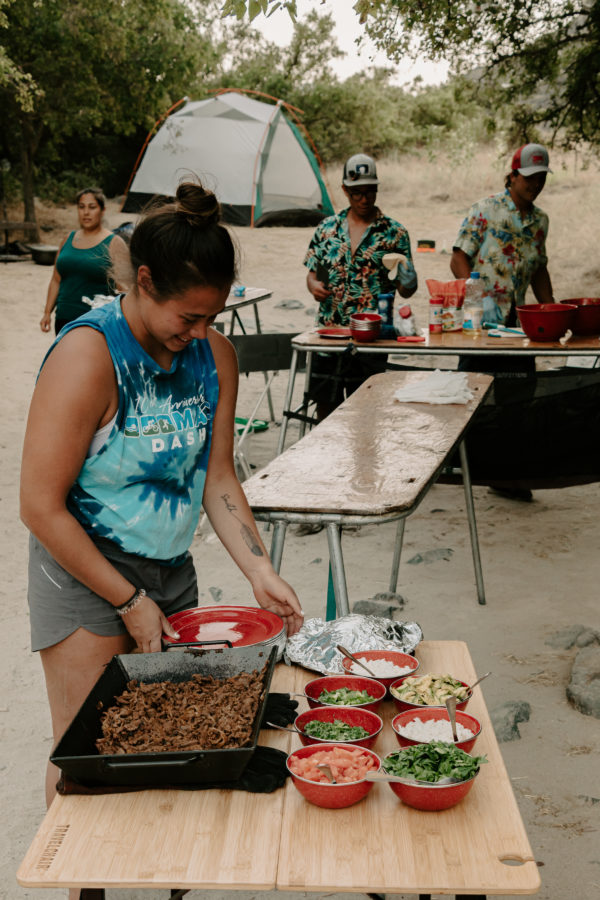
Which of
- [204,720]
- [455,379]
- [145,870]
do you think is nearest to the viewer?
[145,870]

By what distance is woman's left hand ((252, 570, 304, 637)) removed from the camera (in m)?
1.98

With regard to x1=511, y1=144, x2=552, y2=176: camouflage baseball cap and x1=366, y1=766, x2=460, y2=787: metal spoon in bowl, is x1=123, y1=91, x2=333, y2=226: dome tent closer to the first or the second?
x1=511, y1=144, x2=552, y2=176: camouflage baseball cap

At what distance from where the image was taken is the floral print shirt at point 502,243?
17.5 feet

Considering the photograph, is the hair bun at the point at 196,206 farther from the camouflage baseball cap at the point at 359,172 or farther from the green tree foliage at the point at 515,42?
the green tree foliage at the point at 515,42

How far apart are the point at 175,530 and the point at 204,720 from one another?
48 centimetres

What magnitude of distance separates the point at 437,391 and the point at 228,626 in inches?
80.0

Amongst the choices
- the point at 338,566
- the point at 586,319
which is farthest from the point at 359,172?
the point at 338,566

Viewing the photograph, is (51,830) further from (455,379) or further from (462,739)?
(455,379)

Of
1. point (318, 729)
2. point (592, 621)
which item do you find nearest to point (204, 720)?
point (318, 729)

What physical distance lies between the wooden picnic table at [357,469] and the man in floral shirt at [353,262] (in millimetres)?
1616

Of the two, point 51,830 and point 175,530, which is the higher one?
point 175,530

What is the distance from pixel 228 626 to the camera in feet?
6.18

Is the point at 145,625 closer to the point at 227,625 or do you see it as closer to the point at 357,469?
the point at 227,625

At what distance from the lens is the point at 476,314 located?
5.19 m
